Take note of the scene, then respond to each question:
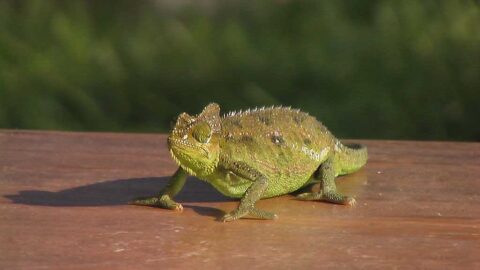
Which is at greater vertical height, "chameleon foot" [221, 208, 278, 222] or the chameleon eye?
the chameleon eye

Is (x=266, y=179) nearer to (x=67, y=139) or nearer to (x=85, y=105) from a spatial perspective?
(x=67, y=139)

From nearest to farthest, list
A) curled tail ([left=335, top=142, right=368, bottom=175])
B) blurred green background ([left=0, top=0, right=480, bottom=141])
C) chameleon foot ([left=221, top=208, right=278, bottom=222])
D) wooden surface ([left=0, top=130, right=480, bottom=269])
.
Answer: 1. wooden surface ([left=0, top=130, right=480, bottom=269])
2. chameleon foot ([left=221, top=208, right=278, bottom=222])
3. curled tail ([left=335, top=142, right=368, bottom=175])
4. blurred green background ([left=0, top=0, right=480, bottom=141])

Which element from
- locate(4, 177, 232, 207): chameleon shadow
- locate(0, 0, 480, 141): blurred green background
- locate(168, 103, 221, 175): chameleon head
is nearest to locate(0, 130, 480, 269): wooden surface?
locate(4, 177, 232, 207): chameleon shadow

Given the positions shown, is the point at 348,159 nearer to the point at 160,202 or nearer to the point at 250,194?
the point at 250,194

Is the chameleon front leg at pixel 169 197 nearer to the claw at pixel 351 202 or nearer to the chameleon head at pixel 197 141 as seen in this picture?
the chameleon head at pixel 197 141

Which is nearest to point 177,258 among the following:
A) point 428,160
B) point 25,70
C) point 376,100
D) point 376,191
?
point 376,191

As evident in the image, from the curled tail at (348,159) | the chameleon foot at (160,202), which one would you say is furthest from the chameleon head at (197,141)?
the curled tail at (348,159)

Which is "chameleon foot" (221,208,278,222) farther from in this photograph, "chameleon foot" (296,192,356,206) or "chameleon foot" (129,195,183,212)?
"chameleon foot" (296,192,356,206)
